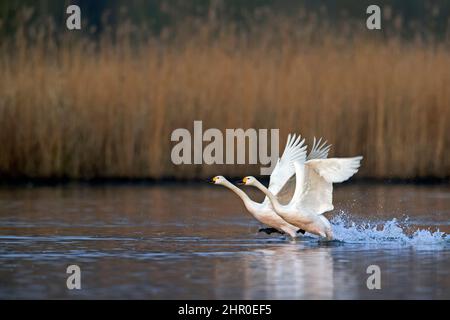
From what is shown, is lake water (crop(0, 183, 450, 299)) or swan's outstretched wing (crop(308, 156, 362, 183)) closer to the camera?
lake water (crop(0, 183, 450, 299))

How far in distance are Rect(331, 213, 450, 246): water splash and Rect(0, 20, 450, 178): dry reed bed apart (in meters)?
4.89

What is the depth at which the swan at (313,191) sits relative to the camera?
37.2 ft

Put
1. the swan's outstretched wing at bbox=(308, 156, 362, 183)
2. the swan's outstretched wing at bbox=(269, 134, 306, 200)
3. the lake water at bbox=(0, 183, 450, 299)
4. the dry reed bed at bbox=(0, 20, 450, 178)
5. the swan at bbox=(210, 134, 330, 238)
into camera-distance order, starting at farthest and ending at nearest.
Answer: the dry reed bed at bbox=(0, 20, 450, 178) < the swan's outstretched wing at bbox=(269, 134, 306, 200) < the swan at bbox=(210, 134, 330, 238) < the swan's outstretched wing at bbox=(308, 156, 362, 183) < the lake water at bbox=(0, 183, 450, 299)

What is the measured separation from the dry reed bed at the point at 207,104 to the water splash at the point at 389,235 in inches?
193

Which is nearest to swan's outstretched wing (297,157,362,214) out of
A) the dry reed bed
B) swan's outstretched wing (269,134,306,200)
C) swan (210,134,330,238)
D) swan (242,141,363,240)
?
swan (242,141,363,240)

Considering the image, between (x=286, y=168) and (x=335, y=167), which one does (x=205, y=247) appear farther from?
(x=286, y=168)

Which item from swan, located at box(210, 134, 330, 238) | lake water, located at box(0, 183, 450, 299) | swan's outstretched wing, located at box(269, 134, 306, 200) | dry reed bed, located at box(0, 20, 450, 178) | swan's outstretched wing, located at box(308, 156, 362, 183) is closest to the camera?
lake water, located at box(0, 183, 450, 299)

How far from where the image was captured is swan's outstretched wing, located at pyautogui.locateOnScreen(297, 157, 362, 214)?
1133 centimetres

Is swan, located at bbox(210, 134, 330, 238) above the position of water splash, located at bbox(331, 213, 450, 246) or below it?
above

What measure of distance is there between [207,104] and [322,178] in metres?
5.90

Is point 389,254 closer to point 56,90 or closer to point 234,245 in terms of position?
point 234,245

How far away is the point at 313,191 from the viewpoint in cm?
1170

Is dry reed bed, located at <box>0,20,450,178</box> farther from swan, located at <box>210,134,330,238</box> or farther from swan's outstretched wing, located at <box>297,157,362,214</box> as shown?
swan's outstretched wing, located at <box>297,157,362,214</box>
